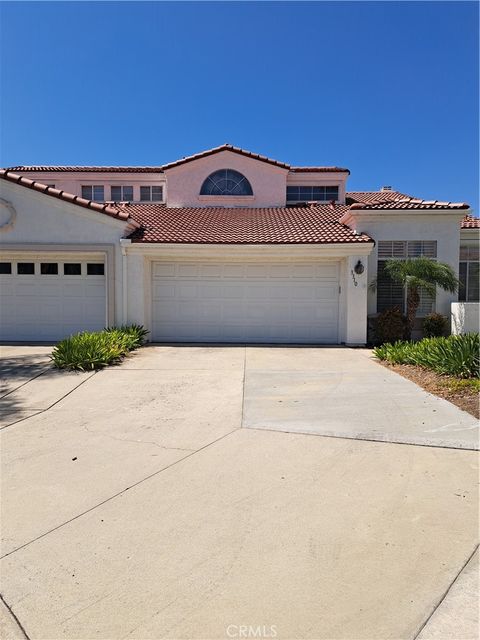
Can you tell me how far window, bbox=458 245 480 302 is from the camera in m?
14.4

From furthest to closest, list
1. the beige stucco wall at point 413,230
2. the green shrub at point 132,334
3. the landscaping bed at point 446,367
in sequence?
the beige stucco wall at point 413,230
the green shrub at point 132,334
the landscaping bed at point 446,367

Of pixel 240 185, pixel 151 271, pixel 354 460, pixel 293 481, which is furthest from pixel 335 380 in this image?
pixel 240 185

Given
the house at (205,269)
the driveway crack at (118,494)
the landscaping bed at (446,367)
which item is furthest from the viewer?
the house at (205,269)

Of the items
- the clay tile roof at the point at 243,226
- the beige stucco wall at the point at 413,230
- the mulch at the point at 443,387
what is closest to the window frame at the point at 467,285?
the beige stucco wall at the point at 413,230

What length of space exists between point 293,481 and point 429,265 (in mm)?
9748

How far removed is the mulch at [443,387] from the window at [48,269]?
32.9ft

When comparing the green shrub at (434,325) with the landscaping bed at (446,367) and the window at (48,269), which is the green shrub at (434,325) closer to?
the landscaping bed at (446,367)

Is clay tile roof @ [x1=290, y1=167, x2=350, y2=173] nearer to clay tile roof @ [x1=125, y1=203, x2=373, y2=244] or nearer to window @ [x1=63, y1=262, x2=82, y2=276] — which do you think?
clay tile roof @ [x1=125, y1=203, x2=373, y2=244]

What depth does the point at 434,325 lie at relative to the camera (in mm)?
12727

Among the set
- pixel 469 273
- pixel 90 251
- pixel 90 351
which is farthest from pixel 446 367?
pixel 90 251

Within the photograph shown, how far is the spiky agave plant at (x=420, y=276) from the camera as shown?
11812 millimetres

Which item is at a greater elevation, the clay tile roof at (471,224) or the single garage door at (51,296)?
the clay tile roof at (471,224)

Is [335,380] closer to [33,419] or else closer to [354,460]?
[354,460]

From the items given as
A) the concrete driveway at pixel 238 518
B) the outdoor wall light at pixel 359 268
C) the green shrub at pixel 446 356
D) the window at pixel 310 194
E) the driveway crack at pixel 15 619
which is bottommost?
the driveway crack at pixel 15 619
